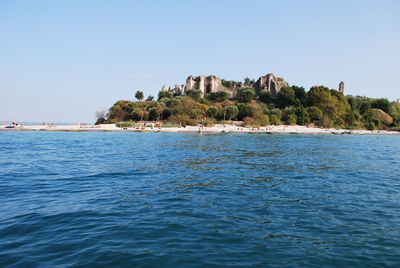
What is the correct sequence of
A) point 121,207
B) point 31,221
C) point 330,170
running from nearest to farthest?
point 31,221 < point 121,207 < point 330,170

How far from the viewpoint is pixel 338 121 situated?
4304 inches

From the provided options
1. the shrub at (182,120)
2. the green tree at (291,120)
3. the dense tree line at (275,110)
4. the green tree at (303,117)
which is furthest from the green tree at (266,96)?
the shrub at (182,120)

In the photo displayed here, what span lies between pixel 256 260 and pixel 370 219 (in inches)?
221

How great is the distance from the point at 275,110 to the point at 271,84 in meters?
45.9

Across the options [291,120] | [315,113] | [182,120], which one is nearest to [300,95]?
[315,113]

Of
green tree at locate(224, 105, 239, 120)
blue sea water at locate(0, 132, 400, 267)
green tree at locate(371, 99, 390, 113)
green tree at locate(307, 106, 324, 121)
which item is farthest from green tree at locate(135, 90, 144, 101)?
green tree at locate(371, 99, 390, 113)

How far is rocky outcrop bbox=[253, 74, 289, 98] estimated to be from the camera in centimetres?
14456

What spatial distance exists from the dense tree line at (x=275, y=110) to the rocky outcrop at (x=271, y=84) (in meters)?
10.6

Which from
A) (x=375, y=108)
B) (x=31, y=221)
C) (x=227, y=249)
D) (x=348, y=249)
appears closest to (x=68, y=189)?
(x=31, y=221)

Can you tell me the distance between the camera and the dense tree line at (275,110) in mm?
96000

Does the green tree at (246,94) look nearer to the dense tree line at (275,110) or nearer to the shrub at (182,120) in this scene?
the dense tree line at (275,110)

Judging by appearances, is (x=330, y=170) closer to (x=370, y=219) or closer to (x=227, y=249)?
(x=370, y=219)

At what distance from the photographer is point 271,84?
483 feet

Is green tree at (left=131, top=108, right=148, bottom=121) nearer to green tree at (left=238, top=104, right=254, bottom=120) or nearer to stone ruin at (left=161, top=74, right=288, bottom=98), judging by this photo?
green tree at (left=238, top=104, right=254, bottom=120)
